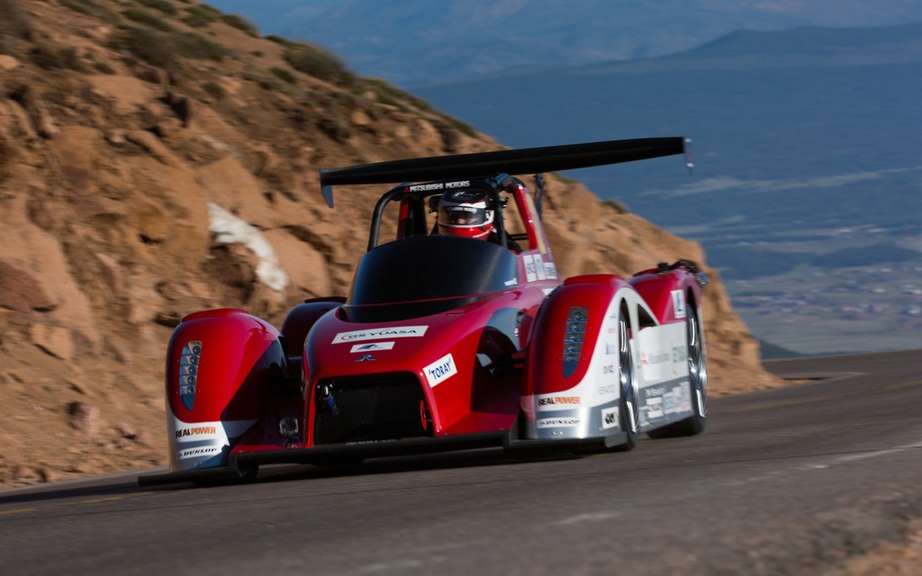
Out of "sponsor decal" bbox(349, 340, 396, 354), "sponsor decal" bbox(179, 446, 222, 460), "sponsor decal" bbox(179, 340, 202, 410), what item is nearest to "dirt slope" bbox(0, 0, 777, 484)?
"sponsor decal" bbox(179, 340, 202, 410)

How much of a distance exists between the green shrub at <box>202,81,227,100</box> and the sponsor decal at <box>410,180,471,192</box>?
656 inches

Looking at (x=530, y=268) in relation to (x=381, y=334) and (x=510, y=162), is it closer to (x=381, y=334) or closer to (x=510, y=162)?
(x=510, y=162)

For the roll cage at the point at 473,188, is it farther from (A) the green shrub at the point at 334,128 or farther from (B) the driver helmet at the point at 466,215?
(A) the green shrub at the point at 334,128

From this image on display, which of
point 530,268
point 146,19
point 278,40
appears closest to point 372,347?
point 530,268

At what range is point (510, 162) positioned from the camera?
12562 millimetres

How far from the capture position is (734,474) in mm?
8062

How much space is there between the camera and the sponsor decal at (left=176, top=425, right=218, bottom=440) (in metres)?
10.5

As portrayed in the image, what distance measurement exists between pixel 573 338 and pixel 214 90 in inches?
786

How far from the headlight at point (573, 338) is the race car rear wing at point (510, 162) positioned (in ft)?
5.92

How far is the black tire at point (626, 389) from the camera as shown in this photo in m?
10.6

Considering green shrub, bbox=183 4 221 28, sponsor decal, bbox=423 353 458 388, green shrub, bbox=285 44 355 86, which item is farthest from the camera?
green shrub, bbox=183 4 221 28

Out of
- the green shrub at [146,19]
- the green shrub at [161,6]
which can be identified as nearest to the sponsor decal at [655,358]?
the green shrub at [146,19]

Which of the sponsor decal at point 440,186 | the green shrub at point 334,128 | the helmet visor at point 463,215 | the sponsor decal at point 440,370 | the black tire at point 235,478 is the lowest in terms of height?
the black tire at point 235,478

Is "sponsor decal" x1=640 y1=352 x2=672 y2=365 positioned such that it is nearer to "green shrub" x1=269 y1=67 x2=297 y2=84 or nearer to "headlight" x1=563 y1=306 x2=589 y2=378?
"headlight" x1=563 y1=306 x2=589 y2=378
